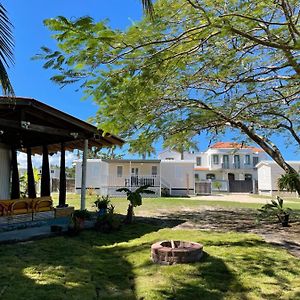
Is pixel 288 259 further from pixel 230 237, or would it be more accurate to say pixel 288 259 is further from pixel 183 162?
pixel 183 162

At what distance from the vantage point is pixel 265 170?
126 ft

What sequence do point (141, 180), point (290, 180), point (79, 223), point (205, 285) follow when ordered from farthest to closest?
1. point (141, 180)
2. point (290, 180)
3. point (79, 223)
4. point (205, 285)

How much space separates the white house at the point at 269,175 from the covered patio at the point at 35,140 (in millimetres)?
25624

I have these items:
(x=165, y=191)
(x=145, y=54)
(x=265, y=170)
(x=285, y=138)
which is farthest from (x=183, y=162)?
(x=145, y=54)

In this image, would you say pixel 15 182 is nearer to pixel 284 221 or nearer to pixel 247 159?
pixel 284 221

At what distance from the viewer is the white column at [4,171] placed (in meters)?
15.6

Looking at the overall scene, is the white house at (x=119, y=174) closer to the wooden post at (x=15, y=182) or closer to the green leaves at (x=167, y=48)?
the wooden post at (x=15, y=182)

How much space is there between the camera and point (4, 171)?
52.0 feet

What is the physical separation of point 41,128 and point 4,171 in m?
5.54

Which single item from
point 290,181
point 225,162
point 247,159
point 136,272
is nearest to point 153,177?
point 290,181

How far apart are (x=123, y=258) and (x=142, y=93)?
11.7 ft

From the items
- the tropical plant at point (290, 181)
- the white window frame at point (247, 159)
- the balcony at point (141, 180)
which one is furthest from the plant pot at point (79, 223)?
the white window frame at point (247, 159)

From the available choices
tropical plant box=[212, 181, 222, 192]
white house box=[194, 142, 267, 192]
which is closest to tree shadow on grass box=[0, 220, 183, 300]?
tropical plant box=[212, 181, 222, 192]

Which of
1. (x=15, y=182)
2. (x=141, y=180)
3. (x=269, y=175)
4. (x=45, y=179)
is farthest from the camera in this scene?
(x=269, y=175)
